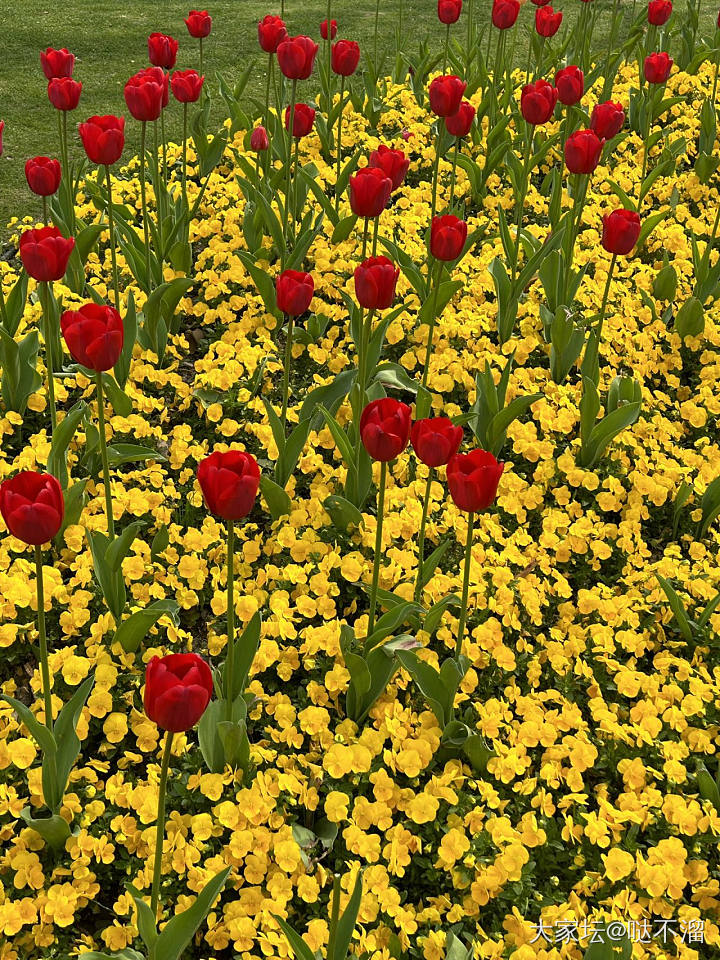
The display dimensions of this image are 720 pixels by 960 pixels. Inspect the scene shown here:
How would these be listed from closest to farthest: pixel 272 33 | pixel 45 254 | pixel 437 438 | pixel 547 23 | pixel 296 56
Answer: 1. pixel 437 438
2. pixel 45 254
3. pixel 296 56
4. pixel 272 33
5. pixel 547 23

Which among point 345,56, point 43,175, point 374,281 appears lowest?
point 374,281

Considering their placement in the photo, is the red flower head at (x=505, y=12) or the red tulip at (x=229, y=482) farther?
the red flower head at (x=505, y=12)

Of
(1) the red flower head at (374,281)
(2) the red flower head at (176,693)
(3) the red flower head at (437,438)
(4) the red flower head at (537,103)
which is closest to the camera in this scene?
(2) the red flower head at (176,693)

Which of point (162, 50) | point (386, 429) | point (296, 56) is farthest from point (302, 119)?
point (386, 429)

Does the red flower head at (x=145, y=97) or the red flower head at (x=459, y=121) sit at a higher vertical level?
the red flower head at (x=145, y=97)

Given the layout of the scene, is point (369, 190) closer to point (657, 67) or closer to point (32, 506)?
point (32, 506)

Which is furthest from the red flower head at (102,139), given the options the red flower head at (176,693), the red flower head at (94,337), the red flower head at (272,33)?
the red flower head at (176,693)

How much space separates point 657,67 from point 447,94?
1.82 meters

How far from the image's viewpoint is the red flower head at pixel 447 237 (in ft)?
9.32

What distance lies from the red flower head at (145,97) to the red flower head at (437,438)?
1.81 m

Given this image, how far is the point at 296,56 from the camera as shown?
139 inches

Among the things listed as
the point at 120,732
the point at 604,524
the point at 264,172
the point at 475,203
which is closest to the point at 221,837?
the point at 120,732

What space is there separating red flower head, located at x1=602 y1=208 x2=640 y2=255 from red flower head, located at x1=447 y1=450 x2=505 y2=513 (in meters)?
1.37

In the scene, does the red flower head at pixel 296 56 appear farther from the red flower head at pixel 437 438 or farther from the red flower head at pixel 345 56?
the red flower head at pixel 437 438
